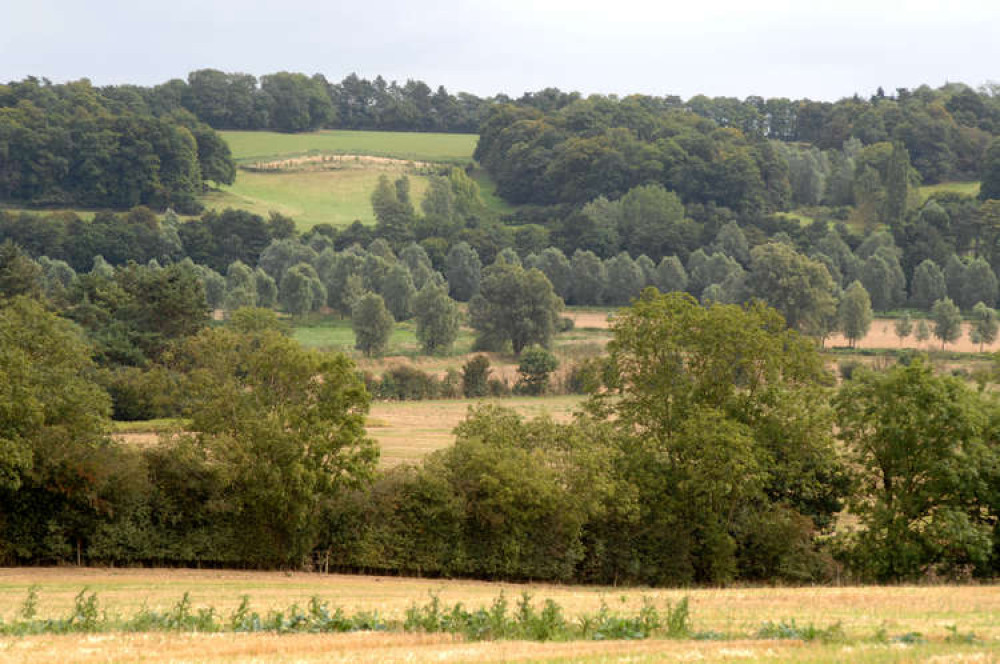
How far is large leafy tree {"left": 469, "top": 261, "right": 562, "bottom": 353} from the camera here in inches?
4168

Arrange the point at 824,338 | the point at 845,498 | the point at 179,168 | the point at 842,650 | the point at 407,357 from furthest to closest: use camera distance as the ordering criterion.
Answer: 1. the point at 179,168
2. the point at 824,338
3. the point at 407,357
4. the point at 845,498
5. the point at 842,650

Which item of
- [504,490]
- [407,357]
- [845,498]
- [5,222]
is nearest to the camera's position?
[504,490]

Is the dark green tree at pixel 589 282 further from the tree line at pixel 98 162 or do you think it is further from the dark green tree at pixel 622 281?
the tree line at pixel 98 162

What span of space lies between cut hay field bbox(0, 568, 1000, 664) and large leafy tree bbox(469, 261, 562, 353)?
73778 millimetres

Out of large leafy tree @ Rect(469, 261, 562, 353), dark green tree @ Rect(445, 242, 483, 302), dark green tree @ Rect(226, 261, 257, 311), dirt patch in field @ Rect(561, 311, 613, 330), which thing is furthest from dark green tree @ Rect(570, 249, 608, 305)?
dark green tree @ Rect(226, 261, 257, 311)

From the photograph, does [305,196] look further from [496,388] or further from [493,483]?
[493,483]

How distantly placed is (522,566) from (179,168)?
475ft

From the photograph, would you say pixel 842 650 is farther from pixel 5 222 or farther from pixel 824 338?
pixel 5 222

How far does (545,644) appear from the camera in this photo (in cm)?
1753

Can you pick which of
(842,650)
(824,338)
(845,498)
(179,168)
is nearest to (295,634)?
(842,650)

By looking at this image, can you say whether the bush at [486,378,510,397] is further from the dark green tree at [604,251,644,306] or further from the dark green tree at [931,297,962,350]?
the dark green tree at [604,251,644,306]

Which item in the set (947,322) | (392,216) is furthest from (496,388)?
(392,216)

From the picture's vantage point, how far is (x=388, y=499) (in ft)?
121

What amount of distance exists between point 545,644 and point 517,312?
8832cm
